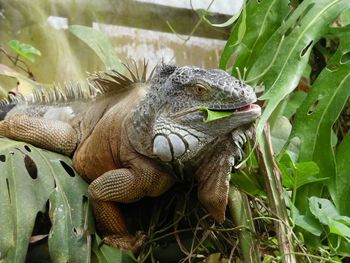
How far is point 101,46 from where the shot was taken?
A: 276 centimetres

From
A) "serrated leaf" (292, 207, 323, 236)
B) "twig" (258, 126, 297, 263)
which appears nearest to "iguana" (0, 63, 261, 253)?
"twig" (258, 126, 297, 263)

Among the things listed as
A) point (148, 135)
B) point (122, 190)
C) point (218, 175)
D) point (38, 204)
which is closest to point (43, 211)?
point (38, 204)

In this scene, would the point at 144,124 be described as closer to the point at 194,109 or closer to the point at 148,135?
the point at 148,135

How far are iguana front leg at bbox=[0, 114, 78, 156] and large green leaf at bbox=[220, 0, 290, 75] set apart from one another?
1.98ft

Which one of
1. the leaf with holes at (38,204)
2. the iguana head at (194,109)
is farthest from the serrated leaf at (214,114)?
the leaf with holes at (38,204)

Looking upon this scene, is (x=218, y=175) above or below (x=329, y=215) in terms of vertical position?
above

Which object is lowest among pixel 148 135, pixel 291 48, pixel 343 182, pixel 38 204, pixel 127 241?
pixel 127 241

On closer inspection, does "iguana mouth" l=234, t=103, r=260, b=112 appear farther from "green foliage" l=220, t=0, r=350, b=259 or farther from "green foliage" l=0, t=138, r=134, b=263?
"green foliage" l=0, t=138, r=134, b=263

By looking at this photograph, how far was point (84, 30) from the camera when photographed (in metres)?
2.84

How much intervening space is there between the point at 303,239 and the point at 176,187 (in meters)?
0.44

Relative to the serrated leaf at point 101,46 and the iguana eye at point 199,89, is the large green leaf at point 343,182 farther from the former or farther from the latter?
the serrated leaf at point 101,46

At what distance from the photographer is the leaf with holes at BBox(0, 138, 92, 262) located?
1.65m

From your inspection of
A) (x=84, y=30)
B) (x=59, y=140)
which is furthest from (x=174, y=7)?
(x=59, y=140)

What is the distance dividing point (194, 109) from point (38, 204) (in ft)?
1.79
